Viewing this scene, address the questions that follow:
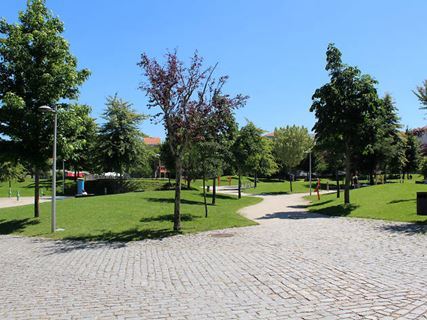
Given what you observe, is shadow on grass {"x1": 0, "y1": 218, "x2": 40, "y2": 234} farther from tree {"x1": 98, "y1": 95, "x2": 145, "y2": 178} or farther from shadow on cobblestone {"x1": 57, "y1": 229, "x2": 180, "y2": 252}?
tree {"x1": 98, "y1": 95, "x2": 145, "y2": 178}

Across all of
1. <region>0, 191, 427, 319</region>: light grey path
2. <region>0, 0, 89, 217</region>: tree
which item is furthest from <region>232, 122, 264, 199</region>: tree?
<region>0, 191, 427, 319</region>: light grey path

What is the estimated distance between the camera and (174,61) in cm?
1516

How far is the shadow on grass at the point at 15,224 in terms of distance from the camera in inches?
653

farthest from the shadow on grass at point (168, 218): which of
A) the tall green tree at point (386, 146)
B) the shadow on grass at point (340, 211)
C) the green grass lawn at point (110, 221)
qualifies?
the tall green tree at point (386, 146)

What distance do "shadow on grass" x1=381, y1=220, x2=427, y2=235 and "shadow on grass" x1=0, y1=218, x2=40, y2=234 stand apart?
1470cm

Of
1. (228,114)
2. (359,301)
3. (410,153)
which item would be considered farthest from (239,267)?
(410,153)

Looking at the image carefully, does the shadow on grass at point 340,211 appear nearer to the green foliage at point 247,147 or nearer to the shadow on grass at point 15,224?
the green foliage at point 247,147

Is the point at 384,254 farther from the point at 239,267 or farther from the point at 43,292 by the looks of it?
the point at 43,292

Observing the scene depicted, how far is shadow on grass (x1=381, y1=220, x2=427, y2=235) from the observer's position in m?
13.3

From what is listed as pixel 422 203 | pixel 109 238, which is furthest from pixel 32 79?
pixel 422 203

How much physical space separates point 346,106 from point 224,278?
661 inches

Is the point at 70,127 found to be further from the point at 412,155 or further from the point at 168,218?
the point at 412,155

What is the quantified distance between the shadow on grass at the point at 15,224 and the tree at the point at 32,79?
254 cm

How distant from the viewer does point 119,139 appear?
114 feet
